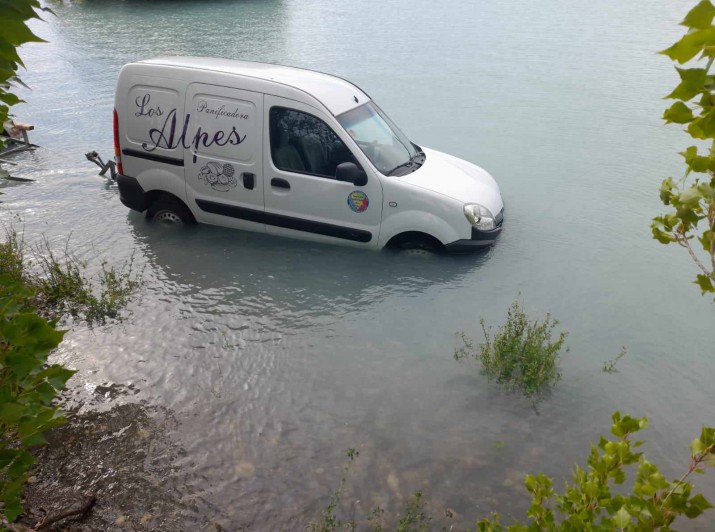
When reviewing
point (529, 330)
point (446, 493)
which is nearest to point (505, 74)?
point (529, 330)

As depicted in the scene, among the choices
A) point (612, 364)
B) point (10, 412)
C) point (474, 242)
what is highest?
point (10, 412)

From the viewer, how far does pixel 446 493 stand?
4906 millimetres

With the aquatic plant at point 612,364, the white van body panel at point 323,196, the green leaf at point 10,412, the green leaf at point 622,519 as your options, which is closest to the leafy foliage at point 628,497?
the green leaf at point 622,519

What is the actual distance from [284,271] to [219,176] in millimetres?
1484

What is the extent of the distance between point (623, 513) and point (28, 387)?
1884mm

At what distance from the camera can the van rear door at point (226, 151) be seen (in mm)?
8070

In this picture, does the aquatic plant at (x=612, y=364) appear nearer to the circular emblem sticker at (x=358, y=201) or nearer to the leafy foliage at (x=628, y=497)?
A: the circular emblem sticker at (x=358, y=201)

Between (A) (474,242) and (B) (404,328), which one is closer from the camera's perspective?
(B) (404,328)

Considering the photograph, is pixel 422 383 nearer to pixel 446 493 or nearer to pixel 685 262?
pixel 446 493

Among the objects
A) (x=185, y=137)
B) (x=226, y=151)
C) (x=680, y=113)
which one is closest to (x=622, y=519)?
(x=680, y=113)

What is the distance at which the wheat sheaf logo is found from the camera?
830cm

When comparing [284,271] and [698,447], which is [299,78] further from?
[698,447]

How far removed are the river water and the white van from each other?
1.59 ft

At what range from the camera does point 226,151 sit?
824cm
